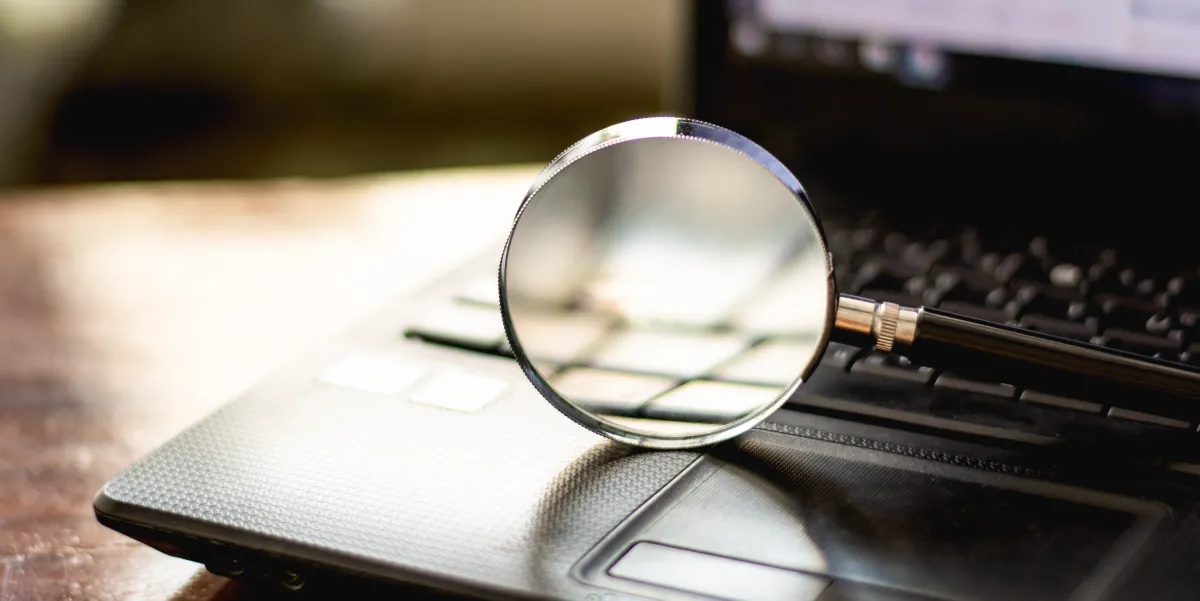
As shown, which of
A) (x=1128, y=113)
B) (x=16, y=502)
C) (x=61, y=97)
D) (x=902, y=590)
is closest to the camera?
(x=902, y=590)

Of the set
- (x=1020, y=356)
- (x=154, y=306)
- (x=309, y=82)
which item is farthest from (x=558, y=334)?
(x=309, y=82)

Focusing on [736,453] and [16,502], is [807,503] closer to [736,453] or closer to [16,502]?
[736,453]

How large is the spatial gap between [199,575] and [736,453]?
16cm

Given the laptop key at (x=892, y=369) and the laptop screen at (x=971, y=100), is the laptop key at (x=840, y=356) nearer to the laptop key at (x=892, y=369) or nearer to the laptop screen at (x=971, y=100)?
the laptop key at (x=892, y=369)

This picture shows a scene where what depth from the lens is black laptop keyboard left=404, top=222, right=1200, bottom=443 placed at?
372 millimetres

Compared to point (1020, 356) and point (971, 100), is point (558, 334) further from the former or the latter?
point (971, 100)

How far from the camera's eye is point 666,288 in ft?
1.24

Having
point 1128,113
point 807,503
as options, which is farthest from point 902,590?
point 1128,113

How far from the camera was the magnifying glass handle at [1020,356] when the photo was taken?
34 cm

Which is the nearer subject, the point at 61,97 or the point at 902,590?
the point at 902,590

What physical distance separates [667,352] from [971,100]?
0.28 m

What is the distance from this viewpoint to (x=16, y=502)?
0.41m

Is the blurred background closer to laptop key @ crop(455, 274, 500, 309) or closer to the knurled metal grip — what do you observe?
laptop key @ crop(455, 274, 500, 309)

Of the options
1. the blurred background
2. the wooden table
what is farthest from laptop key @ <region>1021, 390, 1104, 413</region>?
the blurred background
